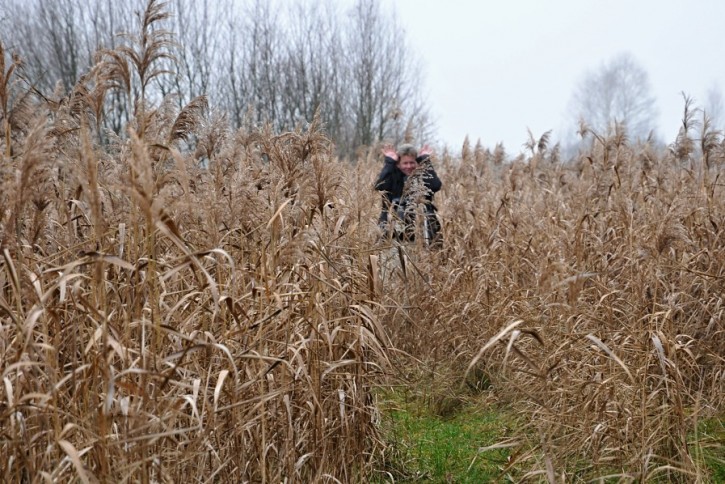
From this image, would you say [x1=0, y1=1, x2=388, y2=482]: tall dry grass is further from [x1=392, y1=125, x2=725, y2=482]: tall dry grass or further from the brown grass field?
[x1=392, y1=125, x2=725, y2=482]: tall dry grass

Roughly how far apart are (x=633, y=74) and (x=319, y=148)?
189ft

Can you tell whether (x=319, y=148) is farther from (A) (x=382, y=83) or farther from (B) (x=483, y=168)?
(A) (x=382, y=83)

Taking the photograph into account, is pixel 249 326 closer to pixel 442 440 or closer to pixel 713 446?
pixel 442 440

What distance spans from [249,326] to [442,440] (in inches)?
79.3

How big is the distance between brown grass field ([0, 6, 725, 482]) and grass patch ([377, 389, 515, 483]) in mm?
159

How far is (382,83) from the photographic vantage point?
2372 centimetres

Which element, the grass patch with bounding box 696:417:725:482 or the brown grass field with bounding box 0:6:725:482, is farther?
the grass patch with bounding box 696:417:725:482

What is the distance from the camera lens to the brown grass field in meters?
1.96

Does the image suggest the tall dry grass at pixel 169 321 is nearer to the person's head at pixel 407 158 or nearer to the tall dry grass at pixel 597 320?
the tall dry grass at pixel 597 320

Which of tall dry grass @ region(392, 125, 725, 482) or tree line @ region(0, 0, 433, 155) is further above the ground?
tree line @ region(0, 0, 433, 155)

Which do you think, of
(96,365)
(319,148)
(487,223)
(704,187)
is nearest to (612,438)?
(319,148)

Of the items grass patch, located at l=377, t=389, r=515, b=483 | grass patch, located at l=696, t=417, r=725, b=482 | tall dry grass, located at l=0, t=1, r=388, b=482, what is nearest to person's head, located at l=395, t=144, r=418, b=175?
grass patch, located at l=377, t=389, r=515, b=483

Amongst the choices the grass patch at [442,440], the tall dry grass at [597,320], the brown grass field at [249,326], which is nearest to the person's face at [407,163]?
the tall dry grass at [597,320]

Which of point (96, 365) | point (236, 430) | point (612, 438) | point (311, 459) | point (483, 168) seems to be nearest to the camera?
point (96, 365)
